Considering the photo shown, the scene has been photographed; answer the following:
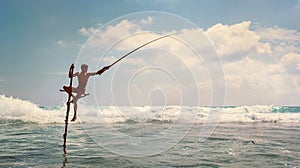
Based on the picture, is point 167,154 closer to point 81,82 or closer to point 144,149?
point 144,149

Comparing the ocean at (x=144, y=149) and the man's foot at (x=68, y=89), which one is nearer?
the man's foot at (x=68, y=89)

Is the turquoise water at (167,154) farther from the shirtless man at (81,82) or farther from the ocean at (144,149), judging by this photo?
the shirtless man at (81,82)

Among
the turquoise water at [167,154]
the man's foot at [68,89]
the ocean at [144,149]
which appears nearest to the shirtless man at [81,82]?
the man's foot at [68,89]

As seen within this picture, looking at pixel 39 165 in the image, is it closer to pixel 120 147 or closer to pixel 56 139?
pixel 120 147

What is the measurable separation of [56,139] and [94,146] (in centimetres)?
404

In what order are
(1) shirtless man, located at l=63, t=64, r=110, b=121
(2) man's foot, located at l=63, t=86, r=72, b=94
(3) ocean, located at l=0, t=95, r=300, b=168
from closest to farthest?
(1) shirtless man, located at l=63, t=64, r=110, b=121
(2) man's foot, located at l=63, t=86, r=72, b=94
(3) ocean, located at l=0, t=95, r=300, b=168

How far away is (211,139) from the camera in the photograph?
2248cm

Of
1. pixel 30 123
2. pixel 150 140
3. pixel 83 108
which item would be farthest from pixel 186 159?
pixel 30 123

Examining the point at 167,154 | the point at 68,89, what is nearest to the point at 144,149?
the point at 167,154

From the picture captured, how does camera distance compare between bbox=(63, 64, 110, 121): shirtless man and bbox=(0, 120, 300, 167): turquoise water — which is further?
bbox=(0, 120, 300, 167): turquoise water

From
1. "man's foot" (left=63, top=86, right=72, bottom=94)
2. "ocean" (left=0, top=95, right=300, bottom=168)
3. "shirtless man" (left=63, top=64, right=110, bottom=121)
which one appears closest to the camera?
"shirtless man" (left=63, top=64, right=110, bottom=121)

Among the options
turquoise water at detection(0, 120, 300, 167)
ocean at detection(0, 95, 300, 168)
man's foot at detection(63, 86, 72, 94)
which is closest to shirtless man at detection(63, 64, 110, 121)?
man's foot at detection(63, 86, 72, 94)

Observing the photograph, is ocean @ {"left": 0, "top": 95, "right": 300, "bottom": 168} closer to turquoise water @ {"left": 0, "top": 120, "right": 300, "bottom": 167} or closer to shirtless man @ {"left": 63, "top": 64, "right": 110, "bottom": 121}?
turquoise water @ {"left": 0, "top": 120, "right": 300, "bottom": 167}

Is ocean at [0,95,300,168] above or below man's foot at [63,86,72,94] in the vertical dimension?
below
